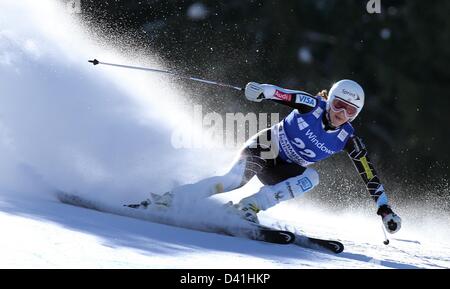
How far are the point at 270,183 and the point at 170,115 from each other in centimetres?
261

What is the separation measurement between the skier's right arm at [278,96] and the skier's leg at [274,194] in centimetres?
48

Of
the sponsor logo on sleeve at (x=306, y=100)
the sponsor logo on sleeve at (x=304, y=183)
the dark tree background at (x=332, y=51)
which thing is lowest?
the sponsor logo on sleeve at (x=304, y=183)

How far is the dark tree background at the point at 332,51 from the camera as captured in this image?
22.5m

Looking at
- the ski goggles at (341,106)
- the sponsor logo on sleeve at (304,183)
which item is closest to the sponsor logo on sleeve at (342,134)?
the ski goggles at (341,106)

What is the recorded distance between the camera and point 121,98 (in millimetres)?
8930

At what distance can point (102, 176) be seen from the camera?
24.3 feet

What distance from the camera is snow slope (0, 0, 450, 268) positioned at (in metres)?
5.25

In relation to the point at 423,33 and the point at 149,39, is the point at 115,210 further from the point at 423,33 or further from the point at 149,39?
the point at 423,33

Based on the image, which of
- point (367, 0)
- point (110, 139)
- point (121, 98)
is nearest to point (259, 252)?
point (110, 139)

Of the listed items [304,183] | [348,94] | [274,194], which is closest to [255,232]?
[274,194]

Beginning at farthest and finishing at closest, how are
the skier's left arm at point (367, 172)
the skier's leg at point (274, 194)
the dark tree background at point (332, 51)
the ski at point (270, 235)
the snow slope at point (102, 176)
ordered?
the dark tree background at point (332, 51), the skier's left arm at point (367, 172), the skier's leg at point (274, 194), the ski at point (270, 235), the snow slope at point (102, 176)

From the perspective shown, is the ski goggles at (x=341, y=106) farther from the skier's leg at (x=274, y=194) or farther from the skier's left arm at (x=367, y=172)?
the skier's leg at (x=274, y=194)

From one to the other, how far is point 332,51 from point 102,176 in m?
21.2

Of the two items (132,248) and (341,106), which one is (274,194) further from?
(132,248)
